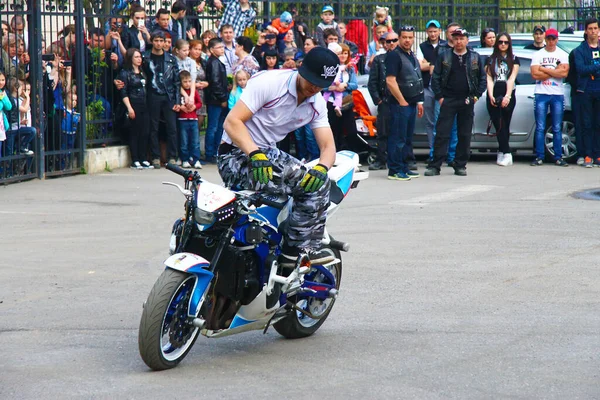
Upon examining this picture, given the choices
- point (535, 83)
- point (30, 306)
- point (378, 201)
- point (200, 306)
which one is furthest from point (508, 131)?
point (200, 306)

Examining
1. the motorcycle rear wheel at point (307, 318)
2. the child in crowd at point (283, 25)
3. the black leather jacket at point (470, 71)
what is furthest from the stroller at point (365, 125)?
the motorcycle rear wheel at point (307, 318)

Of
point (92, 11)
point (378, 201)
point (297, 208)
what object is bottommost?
point (378, 201)

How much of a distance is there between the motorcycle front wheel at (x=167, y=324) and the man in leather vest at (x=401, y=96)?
9.45 meters

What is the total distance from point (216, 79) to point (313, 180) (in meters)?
10.9

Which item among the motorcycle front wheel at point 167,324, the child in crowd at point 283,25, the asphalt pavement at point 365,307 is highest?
the child in crowd at point 283,25

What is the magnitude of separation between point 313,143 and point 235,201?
1100cm

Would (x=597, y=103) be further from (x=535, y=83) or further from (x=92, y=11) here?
(x=92, y=11)

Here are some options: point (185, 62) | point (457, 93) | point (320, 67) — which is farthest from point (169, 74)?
point (320, 67)

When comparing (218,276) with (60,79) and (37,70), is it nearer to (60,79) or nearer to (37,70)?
(37,70)

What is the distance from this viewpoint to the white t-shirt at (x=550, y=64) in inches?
643

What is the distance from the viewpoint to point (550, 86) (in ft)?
53.6

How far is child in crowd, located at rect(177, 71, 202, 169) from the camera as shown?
53.5 ft

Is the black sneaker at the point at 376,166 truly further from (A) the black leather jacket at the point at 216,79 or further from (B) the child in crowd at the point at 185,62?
(B) the child in crowd at the point at 185,62

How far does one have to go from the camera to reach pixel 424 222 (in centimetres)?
1127
